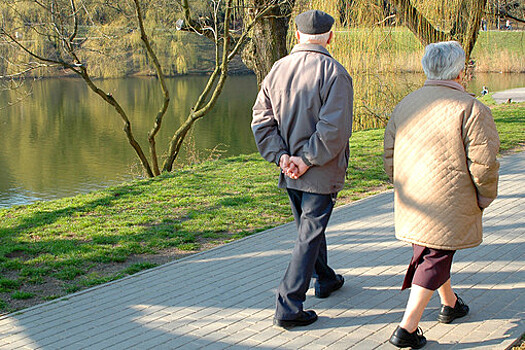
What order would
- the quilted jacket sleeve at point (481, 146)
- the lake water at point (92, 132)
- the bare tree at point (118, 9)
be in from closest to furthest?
the quilted jacket sleeve at point (481, 146) < the bare tree at point (118, 9) < the lake water at point (92, 132)

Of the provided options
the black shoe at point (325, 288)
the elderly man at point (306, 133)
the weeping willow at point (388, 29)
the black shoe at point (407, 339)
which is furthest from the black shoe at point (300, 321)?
the weeping willow at point (388, 29)

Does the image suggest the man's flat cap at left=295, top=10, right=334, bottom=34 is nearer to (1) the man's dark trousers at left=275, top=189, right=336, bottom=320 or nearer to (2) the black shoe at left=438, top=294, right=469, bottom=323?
(1) the man's dark trousers at left=275, top=189, right=336, bottom=320

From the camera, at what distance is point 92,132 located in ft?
68.6

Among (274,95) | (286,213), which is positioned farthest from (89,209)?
(274,95)

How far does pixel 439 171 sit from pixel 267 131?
1.11m

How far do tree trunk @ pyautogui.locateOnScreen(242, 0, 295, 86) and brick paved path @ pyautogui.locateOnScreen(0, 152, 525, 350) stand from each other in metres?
6.91

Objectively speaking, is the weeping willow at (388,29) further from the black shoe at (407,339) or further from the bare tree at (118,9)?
the black shoe at (407,339)

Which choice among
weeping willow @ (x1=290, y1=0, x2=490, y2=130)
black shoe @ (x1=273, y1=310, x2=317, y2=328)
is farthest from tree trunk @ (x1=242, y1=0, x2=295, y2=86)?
black shoe @ (x1=273, y1=310, x2=317, y2=328)

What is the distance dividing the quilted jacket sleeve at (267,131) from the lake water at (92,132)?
351 inches

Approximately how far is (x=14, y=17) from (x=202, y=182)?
17.9 ft

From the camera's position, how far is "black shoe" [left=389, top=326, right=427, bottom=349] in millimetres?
3553

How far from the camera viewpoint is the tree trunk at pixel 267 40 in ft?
40.1

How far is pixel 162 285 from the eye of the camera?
4973 mm

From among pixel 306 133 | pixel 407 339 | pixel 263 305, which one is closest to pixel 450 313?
pixel 407 339
